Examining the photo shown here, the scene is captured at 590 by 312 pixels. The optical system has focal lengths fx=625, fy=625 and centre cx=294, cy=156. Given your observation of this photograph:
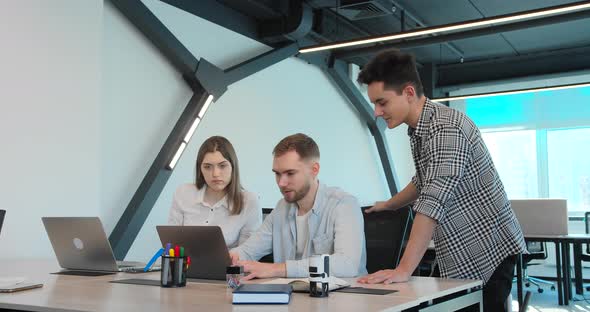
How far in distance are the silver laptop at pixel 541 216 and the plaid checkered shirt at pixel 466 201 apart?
13.9ft

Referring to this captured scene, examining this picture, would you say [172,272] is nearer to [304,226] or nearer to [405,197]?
[304,226]

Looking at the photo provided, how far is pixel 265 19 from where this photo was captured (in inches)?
267

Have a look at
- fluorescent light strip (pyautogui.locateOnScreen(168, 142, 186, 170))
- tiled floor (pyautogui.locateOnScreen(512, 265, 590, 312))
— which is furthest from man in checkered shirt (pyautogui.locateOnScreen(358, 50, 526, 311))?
tiled floor (pyautogui.locateOnScreen(512, 265, 590, 312))

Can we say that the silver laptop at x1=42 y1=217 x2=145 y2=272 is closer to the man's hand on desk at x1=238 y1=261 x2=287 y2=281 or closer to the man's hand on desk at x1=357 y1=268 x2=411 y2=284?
the man's hand on desk at x1=238 y1=261 x2=287 y2=281

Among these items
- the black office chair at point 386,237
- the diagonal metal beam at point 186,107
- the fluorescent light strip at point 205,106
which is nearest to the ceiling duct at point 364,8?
the diagonal metal beam at point 186,107

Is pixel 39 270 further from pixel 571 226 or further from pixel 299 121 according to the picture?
pixel 571 226

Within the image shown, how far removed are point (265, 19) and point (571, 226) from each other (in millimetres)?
5428

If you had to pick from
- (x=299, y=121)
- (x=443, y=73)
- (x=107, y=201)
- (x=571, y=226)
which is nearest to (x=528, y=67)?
(x=443, y=73)

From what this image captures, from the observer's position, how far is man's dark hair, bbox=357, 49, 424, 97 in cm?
218

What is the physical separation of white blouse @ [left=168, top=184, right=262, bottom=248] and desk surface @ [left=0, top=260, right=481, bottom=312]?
84 cm

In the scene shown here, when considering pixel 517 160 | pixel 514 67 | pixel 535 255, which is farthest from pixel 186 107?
pixel 517 160

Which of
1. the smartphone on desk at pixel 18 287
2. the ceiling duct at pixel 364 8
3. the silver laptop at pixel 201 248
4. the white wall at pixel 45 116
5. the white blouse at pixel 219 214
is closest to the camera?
the smartphone on desk at pixel 18 287

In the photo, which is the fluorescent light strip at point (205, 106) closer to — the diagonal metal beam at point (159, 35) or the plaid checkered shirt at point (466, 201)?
the diagonal metal beam at point (159, 35)

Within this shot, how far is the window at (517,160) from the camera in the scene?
31.3ft
